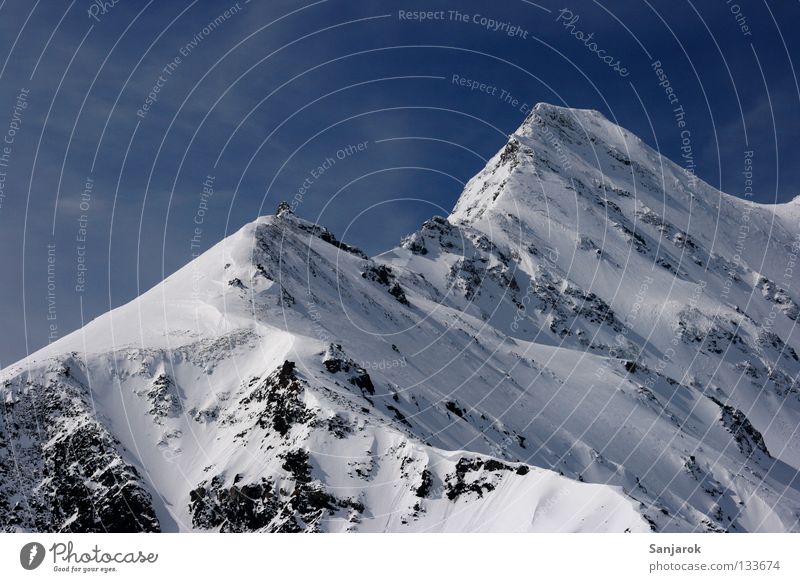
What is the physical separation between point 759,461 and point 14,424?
140 m

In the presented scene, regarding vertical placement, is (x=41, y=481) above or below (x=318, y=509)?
below

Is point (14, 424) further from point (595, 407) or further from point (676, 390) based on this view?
point (676, 390)

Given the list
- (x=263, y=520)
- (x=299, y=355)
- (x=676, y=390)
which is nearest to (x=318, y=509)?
(x=263, y=520)

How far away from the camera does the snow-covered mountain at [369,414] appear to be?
7281 cm

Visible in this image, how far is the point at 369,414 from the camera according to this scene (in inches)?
3292
